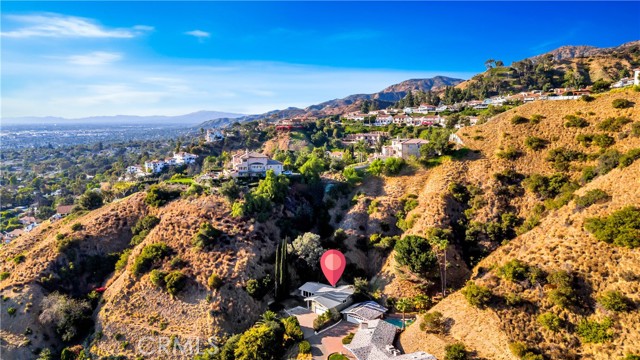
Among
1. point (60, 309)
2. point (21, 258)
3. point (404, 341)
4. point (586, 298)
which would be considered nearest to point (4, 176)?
point (21, 258)

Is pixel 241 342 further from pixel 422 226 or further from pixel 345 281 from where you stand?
pixel 422 226

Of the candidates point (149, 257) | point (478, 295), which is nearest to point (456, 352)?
point (478, 295)

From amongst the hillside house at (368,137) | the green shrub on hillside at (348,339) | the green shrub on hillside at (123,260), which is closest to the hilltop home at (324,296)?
the green shrub on hillside at (348,339)

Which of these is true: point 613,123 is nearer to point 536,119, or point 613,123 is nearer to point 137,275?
point 536,119

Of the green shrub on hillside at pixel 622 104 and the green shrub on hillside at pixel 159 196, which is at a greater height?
the green shrub on hillside at pixel 622 104

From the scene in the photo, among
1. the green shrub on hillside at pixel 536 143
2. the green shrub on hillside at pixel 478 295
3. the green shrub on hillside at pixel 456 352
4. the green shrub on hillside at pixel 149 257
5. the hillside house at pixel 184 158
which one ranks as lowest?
the green shrub on hillside at pixel 456 352

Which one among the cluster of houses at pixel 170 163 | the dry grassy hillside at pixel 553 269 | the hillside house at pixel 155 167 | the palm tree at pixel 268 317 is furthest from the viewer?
the cluster of houses at pixel 170 163

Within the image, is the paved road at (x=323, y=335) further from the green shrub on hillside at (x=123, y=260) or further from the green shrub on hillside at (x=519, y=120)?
the green shrub on hillside at (x=519, y=120)

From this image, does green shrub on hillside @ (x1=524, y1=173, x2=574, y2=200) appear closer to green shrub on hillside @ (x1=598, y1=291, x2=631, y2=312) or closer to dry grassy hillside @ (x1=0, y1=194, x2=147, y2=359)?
green shrub on hillside @ (x1=598, y1=291, x2=631, y2=312)
